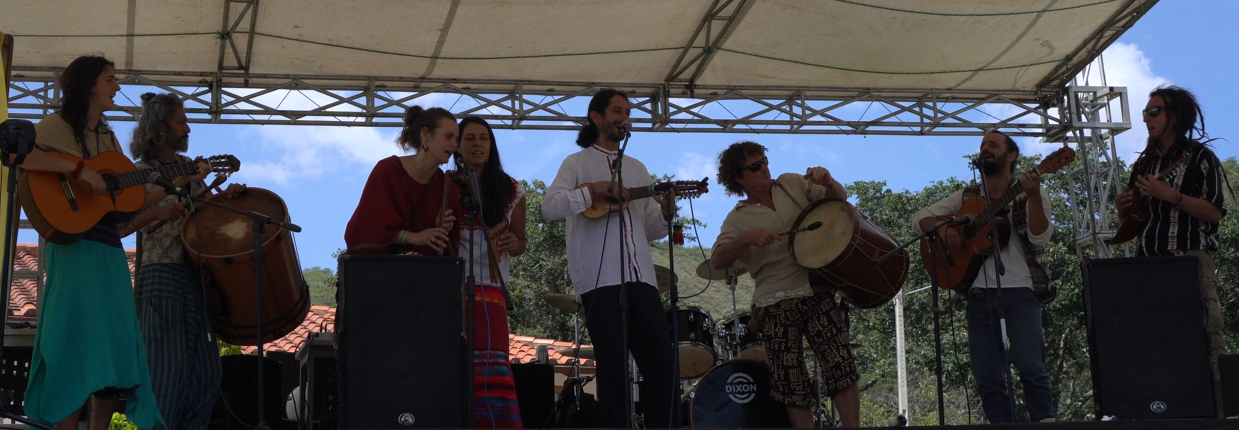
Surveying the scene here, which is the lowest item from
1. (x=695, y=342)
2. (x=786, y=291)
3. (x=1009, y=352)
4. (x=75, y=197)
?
(x=1009, y=352)

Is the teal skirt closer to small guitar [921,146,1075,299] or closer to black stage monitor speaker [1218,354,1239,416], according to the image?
small guitar [921,146,1075,299]

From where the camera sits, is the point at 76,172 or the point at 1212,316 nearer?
the point at 76,172

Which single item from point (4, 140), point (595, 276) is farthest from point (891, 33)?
point (4, 140)

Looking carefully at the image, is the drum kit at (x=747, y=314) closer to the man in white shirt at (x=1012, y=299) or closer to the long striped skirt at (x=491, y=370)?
the man in white shirt at (x=1012, y=299)

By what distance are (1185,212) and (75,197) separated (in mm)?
4694

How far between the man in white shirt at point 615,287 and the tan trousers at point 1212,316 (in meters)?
2.14

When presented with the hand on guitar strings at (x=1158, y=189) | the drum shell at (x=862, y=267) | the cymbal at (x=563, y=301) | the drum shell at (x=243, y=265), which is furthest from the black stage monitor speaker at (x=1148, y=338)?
the drum shell at (x=243, y=265)

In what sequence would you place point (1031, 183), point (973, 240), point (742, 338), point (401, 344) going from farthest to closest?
point (742, 338)
point (973, 240)
point (1031, 183)
point (401, 344)

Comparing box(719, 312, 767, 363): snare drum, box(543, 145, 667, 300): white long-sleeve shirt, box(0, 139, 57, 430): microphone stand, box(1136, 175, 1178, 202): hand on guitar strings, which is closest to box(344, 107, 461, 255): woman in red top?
box(543, 145, 667, 300): white long-sleeve shirt

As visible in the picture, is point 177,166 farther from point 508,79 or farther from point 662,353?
point 508,79

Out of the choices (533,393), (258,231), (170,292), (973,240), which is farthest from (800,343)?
(170,292)

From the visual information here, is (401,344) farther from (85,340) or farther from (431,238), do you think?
A: (85,340)

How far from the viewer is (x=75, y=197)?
397 centimetres

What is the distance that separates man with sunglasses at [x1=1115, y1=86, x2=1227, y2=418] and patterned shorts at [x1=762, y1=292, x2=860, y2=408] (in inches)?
57.9
